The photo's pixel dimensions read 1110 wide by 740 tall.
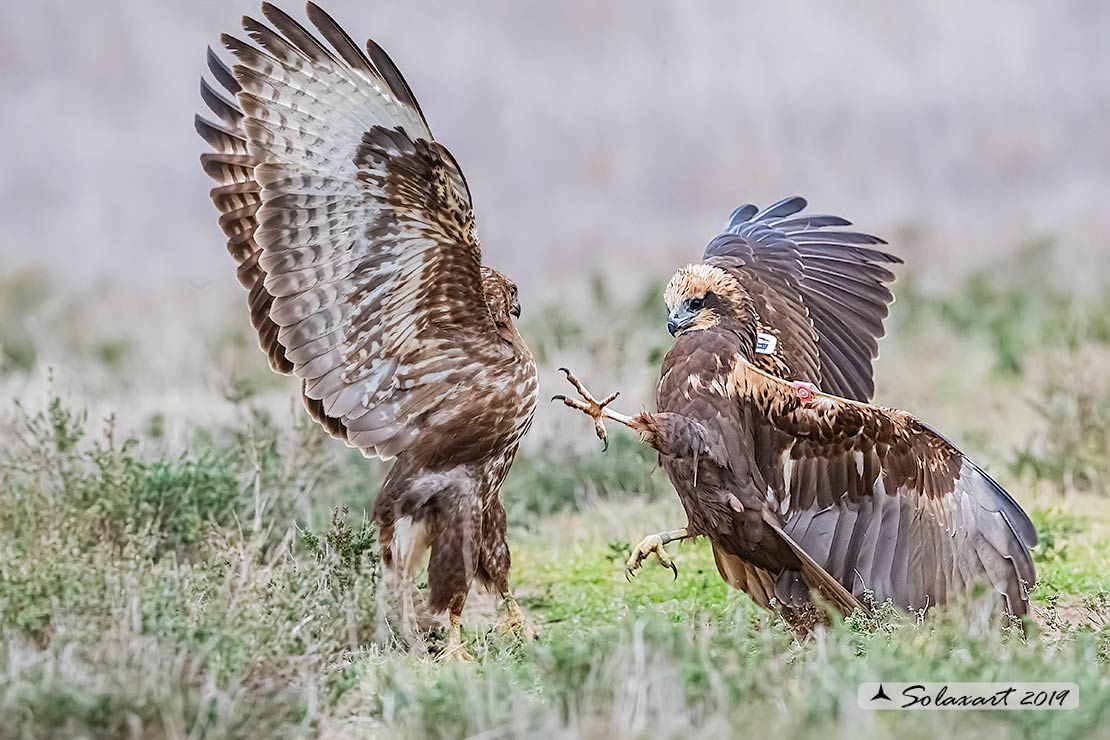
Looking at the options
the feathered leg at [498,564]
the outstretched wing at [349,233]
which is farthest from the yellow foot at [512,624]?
the outstretched wing at [349,233]

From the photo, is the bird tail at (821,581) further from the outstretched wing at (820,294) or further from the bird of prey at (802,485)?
the outstretched wing at (820,294)

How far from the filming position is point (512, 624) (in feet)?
16.9

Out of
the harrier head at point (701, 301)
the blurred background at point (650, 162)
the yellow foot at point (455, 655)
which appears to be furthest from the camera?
the blurred background at point (650, 162)

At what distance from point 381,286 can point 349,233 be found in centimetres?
A: 23

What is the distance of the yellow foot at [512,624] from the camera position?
5070 millimetres

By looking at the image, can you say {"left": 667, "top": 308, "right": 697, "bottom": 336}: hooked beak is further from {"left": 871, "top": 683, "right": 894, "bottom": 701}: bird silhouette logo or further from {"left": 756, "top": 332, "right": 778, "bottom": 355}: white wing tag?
{"left": 871, "top": 683, "right": 894, "bottom": 701}: bird silhouette logo

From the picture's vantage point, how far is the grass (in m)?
3.30

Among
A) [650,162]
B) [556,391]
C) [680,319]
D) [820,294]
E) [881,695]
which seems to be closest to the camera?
[881,695]

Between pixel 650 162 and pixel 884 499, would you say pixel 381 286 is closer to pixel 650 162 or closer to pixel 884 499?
pixel 884 499

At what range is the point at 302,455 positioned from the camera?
21.8ft

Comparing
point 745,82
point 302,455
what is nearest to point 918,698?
point 302,455

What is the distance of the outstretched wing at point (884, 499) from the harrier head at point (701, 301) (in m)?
0.30

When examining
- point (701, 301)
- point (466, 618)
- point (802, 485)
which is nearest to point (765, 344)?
point (701, 301)

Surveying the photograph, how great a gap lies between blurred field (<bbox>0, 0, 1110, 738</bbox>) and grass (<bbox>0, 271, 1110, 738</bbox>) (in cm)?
2
